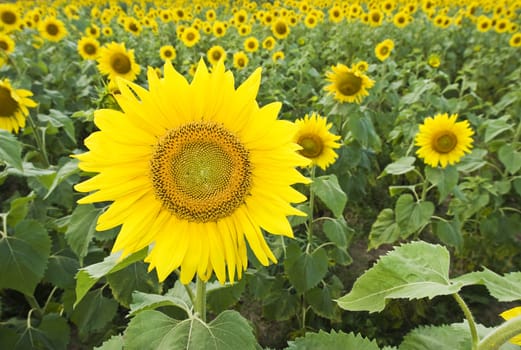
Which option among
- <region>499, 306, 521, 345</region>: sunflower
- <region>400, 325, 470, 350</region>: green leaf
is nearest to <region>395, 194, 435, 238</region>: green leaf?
<region>400, 325, 470, 350</region>: green leaf

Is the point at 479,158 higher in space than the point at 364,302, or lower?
lower

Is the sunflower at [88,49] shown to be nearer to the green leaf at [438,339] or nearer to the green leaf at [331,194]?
the green leaf at [331,194]

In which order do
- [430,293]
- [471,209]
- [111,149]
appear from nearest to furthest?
1. [430,293]
2. [111,149]
3. [471,209]

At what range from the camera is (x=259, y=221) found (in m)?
1.05

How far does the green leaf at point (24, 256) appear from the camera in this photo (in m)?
1.94

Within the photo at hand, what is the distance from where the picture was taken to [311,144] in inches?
107

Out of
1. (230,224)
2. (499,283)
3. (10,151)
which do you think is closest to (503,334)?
(499,283)

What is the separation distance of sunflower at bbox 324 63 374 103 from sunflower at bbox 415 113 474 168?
1.98 feet

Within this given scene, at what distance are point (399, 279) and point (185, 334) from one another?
0.58 m

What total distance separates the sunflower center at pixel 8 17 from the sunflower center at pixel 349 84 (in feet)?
20.3

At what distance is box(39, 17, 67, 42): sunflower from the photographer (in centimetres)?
678

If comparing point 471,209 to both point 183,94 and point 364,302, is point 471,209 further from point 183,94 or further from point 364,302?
point 183,94

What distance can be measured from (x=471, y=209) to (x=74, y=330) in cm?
341

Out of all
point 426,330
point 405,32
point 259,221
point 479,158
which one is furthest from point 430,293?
point 405,32
